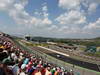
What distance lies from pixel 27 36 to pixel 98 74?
11790cm

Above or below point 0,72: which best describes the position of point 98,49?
below

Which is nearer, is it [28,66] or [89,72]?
[28,66]

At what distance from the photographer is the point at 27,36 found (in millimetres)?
132250

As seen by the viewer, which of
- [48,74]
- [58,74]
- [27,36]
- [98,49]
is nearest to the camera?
[48,74]

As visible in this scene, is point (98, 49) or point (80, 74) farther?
point (98, 49)

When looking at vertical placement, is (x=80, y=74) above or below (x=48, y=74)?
below

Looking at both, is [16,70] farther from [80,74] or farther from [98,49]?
[98,49]

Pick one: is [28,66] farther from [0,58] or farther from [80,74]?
[80,74]

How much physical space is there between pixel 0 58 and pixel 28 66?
5.02 feet

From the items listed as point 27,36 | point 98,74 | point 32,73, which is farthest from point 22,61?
point 27,36

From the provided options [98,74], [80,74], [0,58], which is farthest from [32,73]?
[98,74]

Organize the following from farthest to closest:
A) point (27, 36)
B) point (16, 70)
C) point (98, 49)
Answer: point (27, 36) → point (98, 49) → point (16, 70)

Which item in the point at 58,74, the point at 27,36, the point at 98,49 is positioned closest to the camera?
the point at 58,74

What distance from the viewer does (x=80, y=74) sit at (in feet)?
49.9
